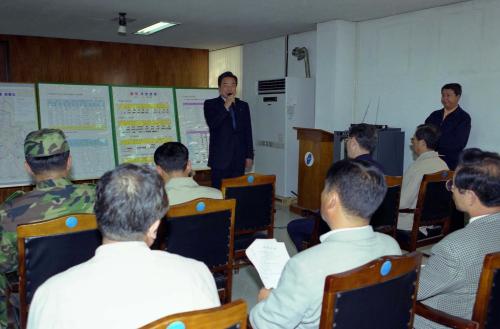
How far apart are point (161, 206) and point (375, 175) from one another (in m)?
0.76

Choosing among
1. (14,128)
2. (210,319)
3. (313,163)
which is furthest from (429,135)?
(14,128)

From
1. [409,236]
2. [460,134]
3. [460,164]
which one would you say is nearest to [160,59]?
[460,134]

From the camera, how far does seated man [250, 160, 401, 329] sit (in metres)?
1.38

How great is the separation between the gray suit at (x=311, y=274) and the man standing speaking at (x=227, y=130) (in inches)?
121

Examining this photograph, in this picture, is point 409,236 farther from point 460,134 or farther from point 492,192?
point 460,134

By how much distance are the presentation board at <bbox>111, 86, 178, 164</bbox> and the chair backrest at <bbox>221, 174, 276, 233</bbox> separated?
2403 millimetres

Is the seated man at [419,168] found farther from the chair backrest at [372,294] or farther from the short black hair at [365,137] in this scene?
the chair backrest at [372,294]

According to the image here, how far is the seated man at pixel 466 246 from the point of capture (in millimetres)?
1698

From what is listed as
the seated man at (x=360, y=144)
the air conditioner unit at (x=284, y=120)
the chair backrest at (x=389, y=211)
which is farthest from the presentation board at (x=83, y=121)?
the chair backrest at (x=389, y=211)

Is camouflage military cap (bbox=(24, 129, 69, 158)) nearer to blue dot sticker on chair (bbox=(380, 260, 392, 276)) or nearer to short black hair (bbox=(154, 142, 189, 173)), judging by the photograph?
short black hair (bbox=(154, 142, 189, 173))

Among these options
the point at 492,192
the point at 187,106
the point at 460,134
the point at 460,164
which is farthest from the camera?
the point at 187,106

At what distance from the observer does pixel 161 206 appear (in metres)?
1.24

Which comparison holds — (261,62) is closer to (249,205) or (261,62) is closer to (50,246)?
(249,205)

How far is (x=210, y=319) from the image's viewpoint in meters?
0.97
